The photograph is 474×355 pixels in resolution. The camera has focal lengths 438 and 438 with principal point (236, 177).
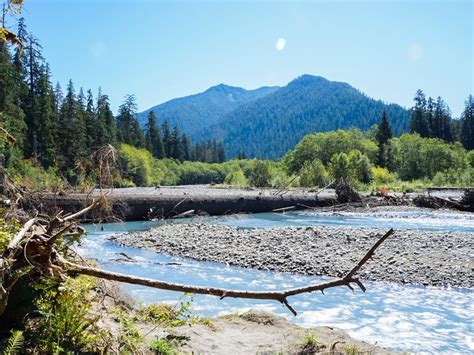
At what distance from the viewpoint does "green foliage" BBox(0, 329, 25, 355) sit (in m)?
3.67

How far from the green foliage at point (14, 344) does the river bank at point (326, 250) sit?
8.68m

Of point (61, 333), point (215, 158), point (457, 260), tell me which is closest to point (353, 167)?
point (457, 260)

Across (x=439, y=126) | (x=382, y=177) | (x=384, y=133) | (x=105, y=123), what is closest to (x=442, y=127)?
(x=439, y=126)

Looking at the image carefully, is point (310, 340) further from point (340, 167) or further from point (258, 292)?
point (340, 167)

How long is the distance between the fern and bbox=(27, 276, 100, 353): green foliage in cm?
19

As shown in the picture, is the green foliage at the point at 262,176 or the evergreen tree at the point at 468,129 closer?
the green foliage at the point at 262,176

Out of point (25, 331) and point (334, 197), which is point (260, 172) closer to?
point (334, 197)

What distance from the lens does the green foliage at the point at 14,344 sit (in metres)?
3.67

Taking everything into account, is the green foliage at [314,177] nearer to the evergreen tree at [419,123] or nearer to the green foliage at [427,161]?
the green foliage at [427,161]

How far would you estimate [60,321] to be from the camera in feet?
14.3

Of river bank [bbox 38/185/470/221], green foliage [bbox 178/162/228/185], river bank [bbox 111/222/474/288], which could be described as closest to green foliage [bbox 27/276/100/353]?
river bank [bbox 111/222/474/288]

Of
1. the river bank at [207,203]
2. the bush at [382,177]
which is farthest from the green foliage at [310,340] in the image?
the bush at [382,177]

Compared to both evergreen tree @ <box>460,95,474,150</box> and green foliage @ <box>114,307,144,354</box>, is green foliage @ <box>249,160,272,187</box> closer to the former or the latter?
green foliage @ <box>114,307,144,354</box>

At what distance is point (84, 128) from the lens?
58.1 meters
